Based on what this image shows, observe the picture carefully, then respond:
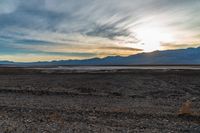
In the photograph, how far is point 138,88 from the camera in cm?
4828

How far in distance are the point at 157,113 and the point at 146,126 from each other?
560 centimetres

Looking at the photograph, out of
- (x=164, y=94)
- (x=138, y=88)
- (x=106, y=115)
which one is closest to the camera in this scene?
(x=106, y=115)

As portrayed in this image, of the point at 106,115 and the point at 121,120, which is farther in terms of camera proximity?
the point at 106,115

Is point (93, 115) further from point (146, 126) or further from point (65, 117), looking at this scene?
point (146, 126)

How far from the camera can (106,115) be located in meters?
25.3

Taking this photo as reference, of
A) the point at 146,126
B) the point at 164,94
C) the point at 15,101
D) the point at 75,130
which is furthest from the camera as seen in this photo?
the point at 164,94

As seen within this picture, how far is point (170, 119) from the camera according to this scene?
23.7 metres

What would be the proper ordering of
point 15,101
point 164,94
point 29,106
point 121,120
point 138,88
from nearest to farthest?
point 121,120 < point 29,106 < point 15,101 < point 164,94 < point 138,88

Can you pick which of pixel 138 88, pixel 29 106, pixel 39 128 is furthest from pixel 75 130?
pixel 138 88

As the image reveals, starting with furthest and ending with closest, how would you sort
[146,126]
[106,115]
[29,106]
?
[29,106] < [106,115] < [146,126]

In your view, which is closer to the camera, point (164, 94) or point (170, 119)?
point (170, 119)

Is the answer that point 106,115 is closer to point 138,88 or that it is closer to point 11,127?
point 11,127

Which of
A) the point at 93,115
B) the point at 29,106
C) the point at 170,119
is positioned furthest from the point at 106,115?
the point at 29,106

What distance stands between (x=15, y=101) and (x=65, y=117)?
40.4 ft
